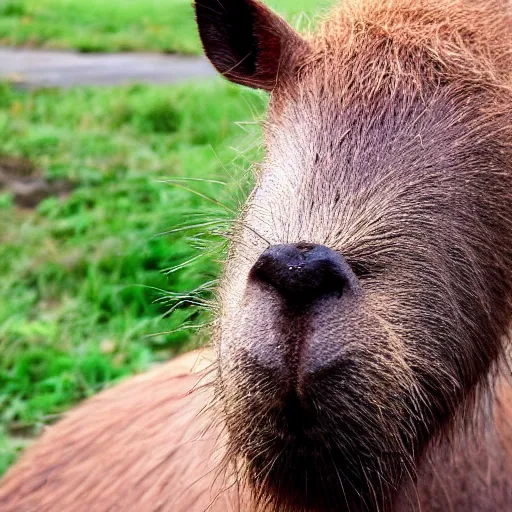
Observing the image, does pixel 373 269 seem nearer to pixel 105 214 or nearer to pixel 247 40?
pixel 247 40

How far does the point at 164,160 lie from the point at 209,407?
6283mm

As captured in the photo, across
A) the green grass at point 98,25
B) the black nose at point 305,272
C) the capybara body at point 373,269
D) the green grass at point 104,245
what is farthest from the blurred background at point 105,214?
the green grass at point 98,25

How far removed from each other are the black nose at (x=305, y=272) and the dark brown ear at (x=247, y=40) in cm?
75

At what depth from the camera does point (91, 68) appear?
13445 mm

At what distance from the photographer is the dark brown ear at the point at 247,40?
221 cm

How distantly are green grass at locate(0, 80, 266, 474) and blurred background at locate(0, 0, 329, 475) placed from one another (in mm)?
13

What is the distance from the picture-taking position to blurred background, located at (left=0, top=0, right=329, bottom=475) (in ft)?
11.4

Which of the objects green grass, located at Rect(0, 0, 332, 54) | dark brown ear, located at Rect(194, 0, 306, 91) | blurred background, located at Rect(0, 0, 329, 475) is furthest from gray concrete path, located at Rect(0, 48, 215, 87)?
dark brown ear, located at Rect(194, 0, 306, 91)

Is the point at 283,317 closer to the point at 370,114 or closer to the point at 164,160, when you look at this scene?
the point at 370,114

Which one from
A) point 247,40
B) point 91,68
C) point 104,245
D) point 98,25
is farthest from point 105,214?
point 98,25

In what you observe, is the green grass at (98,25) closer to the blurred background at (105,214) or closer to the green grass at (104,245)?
the blurred background at (105,214)

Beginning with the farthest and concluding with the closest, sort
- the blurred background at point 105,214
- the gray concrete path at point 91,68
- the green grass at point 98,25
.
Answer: the green grass at point 98,25 → the gray concrete path at point 91,68 → the blurred background at point 105,214

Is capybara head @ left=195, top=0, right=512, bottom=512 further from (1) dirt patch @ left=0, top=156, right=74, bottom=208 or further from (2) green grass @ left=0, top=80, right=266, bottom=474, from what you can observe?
(1) dirt patch @ left=0, top=156, right=74, bottom=208

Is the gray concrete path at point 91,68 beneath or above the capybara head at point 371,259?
beneath
